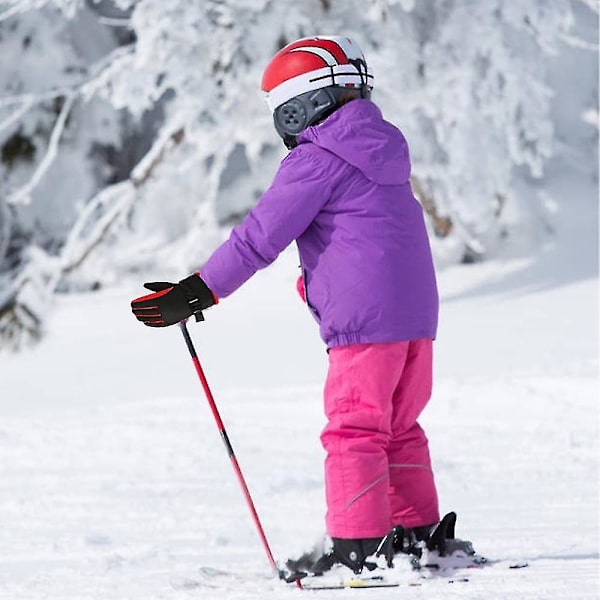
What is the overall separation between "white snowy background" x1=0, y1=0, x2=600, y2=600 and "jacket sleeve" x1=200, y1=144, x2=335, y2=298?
87cm

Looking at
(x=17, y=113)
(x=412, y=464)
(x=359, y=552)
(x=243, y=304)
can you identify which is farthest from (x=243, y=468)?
(x=17, y=113)

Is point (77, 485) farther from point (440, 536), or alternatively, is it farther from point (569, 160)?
point (569, 160)

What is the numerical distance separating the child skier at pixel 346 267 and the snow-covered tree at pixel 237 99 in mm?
5886

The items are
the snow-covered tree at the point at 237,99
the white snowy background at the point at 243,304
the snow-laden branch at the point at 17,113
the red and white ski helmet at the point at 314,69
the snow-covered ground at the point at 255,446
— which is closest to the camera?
the red and white ski helmet at the point at 314,69

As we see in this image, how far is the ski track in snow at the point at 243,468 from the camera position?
3188 millimetres

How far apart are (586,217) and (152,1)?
494cm

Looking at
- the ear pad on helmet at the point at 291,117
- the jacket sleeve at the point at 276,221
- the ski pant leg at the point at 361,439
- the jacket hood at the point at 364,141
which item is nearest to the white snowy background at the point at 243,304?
the ski pant leg at the point at 361,439

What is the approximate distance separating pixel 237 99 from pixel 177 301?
6.89 metres

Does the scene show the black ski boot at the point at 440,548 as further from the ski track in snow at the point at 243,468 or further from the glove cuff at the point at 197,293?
the glove cuff at the point at 197,293

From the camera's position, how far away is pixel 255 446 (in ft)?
17.6

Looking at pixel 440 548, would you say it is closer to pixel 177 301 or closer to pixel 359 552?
pixel 359 552

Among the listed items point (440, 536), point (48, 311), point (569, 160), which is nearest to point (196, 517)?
point (440, 536)

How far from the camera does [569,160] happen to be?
1180cm

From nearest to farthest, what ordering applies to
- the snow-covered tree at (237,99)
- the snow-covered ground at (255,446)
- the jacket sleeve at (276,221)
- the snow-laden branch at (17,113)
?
the jacket sleeve at (276,221), the snow-covered ground at (255,446), the snow-covered tree at (237,99), the snow-laden branch at (17,113)
